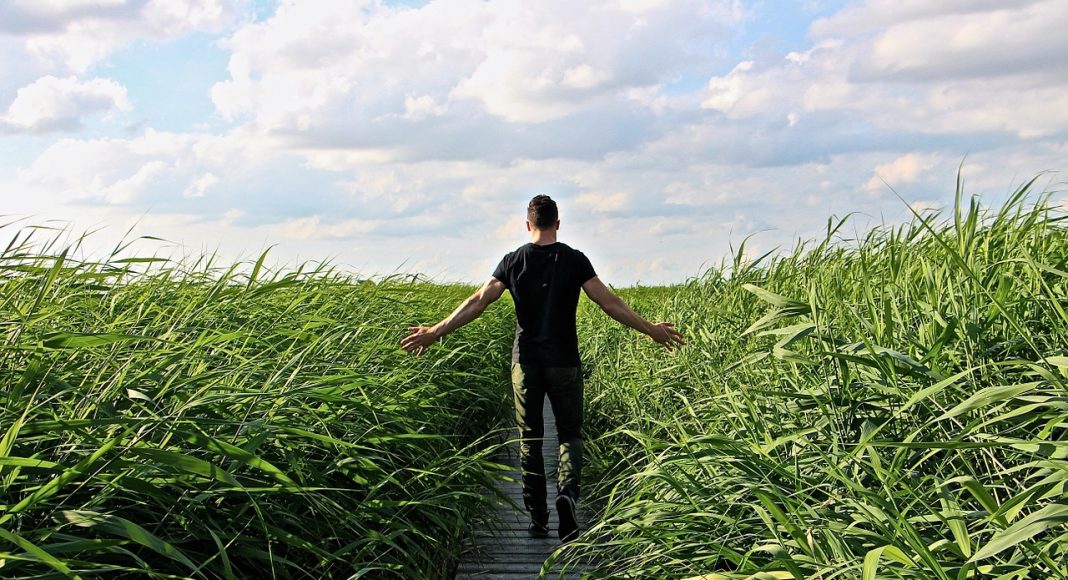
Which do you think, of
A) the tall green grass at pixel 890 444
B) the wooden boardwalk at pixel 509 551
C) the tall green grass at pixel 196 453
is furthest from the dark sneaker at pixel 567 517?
the tall green grass at pixel 196 453

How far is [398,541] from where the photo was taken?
342 cm

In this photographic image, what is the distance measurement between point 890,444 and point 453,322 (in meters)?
2.96

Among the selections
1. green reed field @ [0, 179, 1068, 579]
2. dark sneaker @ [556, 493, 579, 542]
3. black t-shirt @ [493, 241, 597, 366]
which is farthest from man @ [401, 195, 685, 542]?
green reed field @ [0, 179, 1068, 579]

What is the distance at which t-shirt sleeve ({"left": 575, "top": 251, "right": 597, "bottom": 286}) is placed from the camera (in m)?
4.93

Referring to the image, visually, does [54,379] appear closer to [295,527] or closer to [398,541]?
[295,527]

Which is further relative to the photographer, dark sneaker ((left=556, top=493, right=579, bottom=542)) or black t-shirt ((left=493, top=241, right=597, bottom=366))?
black t-shirt ((left=493, top=241, right=597, bottom=366))

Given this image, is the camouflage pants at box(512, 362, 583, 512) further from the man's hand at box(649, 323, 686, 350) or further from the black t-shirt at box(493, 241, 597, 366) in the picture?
the man's hand at box(649, 323, 686, 350)

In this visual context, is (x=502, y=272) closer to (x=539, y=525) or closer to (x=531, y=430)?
(x=531, y=430)

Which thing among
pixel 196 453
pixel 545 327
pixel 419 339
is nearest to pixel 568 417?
pixel 545 327

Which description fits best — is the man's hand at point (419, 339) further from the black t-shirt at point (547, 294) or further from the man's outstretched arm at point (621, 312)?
the man's outstretched arm at point (621, 312)

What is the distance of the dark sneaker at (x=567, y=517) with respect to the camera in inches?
184

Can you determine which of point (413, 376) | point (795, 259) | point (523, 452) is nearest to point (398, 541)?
point (413, 376)

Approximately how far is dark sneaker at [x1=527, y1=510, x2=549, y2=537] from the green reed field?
16.2 inches

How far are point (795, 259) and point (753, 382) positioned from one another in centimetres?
255
